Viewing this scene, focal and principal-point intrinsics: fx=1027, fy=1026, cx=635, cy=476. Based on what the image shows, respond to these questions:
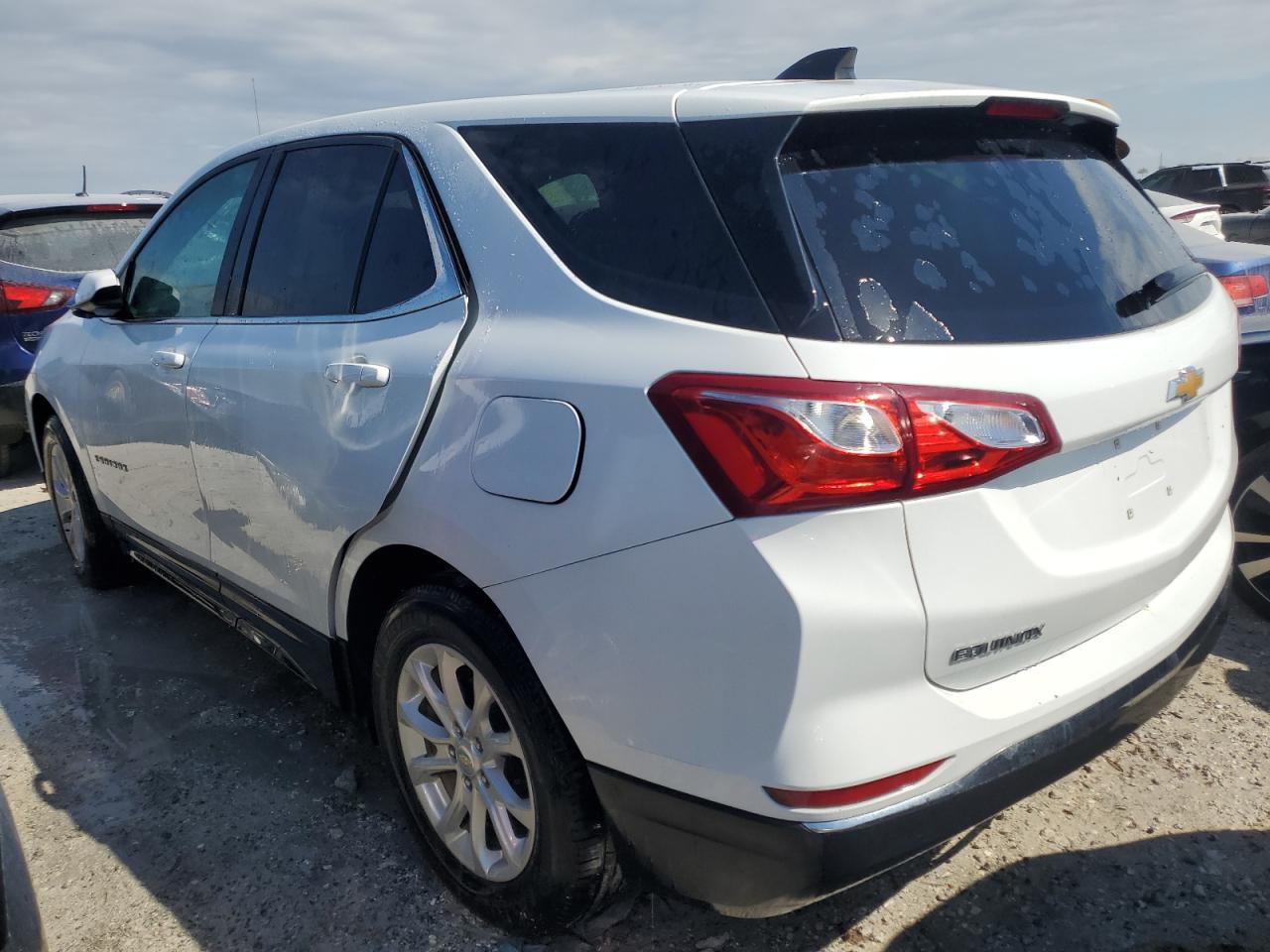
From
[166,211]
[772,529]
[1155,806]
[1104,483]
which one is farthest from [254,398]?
[1155,806]

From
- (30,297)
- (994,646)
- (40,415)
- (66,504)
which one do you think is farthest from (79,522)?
(994,646)

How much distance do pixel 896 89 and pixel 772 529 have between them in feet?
2.96

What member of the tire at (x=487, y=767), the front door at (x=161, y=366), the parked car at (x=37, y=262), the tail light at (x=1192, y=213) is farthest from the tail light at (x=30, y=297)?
the tail light at (x=1192, y=213)

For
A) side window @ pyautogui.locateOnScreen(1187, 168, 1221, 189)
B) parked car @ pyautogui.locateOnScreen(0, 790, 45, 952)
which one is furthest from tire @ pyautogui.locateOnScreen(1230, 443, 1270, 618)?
side window @ pyautogui.locateOnScreen(1187, 168, 1221, 189)

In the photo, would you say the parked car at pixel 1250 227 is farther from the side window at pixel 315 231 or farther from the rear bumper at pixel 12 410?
the side window at pixel 315 231

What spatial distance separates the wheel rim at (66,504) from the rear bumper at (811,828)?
3492 mm

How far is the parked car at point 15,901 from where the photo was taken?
164cm

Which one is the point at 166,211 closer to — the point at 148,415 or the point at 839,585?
the point at 148,415

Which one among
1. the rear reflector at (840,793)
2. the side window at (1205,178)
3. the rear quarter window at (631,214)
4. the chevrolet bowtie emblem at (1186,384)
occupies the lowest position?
the rear reflector at (840,793)

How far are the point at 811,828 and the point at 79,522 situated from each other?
12.9 feet

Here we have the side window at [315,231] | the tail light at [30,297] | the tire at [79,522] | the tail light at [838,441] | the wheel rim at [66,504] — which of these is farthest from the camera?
the tail light at [30,297]

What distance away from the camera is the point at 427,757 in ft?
7.68

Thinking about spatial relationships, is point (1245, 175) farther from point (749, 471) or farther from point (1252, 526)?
point (749, 471)

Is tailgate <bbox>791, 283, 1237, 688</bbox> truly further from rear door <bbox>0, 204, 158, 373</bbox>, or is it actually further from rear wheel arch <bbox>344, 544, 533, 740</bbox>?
rear door <bbox>0, 204, 158, 373</bbox>
